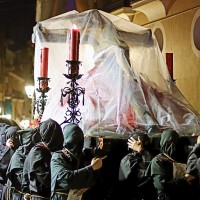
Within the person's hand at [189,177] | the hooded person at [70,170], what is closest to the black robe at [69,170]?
the hooded person at [70,170]

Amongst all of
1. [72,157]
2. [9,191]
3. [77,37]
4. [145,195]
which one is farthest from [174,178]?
[9,191]

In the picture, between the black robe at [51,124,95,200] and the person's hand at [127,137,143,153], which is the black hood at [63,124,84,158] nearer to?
the black robe at [51,124,95,200]

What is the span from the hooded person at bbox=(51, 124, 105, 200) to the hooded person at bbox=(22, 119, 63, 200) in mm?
360

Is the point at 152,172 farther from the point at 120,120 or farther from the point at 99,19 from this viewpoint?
the point at 99,19

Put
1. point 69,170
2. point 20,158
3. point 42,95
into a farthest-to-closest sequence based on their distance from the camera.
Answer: point 42,95 → point 20,158 → point 69,170

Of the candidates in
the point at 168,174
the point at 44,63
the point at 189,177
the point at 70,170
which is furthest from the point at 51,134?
the point at 44,63

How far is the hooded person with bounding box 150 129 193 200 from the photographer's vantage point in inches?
230

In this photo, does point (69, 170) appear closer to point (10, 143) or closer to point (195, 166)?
point (195, 166)

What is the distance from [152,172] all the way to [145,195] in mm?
665

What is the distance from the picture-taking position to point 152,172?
599cm

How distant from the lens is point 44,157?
20.5 ft

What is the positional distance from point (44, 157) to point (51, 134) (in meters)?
0.29

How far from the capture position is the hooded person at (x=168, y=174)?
5.84 metres

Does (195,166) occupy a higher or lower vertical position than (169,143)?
lower
